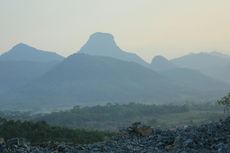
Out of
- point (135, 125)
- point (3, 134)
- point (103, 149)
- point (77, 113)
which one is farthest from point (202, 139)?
point (77, 113)

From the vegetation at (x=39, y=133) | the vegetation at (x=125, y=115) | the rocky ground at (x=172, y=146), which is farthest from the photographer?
the vegetation at (x=125, y=115)

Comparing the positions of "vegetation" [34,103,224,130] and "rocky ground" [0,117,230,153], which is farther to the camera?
"vegetation" [34,103,224,130]

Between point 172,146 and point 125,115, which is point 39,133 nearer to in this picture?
point 172,146

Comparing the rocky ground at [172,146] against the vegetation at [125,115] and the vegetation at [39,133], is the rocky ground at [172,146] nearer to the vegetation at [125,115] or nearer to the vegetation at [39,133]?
the vegetation at [39,133]

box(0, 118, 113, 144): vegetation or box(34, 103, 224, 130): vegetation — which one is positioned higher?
box(34, 103, 224, 130): vegetation

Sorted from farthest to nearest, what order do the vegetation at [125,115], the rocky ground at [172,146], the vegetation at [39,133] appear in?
the vegetation at [125,115] < the vegetation at [39,133] < the rocky ground at [172,146]

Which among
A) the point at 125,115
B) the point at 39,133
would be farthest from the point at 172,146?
the point at 125,115

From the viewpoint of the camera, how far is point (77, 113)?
132m

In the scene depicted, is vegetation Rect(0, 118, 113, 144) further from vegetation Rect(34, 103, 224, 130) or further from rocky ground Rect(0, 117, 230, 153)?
vegetation Rect(34, 103, 224, 130)

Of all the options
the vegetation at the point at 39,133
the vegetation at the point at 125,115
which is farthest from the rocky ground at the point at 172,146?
the vegetation at the point at 125,115

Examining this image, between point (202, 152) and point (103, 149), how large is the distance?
4.89 m

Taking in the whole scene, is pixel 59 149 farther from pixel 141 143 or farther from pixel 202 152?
pixel 202 152

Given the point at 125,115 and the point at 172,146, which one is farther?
the point at 125,115

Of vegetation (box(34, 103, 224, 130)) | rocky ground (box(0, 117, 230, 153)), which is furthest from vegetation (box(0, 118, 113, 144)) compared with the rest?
vegetation (box(34, 103, 224, 130))
